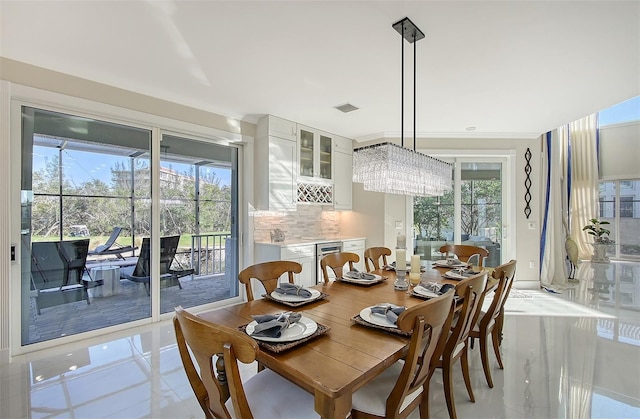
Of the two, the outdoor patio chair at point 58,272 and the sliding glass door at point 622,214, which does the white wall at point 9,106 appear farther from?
the sliding glass door at point 622,214

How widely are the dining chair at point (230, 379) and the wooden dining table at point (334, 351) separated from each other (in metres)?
0.17

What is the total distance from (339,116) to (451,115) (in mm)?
1532

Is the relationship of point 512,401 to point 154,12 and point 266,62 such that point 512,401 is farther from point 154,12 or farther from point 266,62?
point 154,12

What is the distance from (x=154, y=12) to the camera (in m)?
2.06

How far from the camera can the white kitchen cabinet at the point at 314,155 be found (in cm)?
462

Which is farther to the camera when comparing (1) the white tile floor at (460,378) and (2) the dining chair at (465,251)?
(2) the dining chair at (465,251)

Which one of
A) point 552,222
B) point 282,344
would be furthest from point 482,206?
point 282,344

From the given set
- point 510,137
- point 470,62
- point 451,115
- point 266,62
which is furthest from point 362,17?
point 510,137

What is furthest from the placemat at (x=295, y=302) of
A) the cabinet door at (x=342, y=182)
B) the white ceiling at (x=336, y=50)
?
the cabinet door at (x=342, y=182)

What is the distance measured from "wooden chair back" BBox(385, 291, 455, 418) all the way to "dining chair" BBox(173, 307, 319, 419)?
1.22ft

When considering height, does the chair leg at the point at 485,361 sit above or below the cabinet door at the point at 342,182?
below

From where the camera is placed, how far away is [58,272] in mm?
2947

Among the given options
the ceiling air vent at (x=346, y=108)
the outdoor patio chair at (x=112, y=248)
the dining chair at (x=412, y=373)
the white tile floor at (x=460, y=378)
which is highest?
the ceiling air vent at (x=346, y=108)

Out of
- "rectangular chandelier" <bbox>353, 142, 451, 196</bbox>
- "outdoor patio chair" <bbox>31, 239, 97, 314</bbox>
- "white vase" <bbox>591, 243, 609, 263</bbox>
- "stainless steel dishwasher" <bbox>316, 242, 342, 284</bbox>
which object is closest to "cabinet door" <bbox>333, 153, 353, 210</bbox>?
"stainless steel dishwasher" <bbox>316, 242, 342, 284</bbox>
